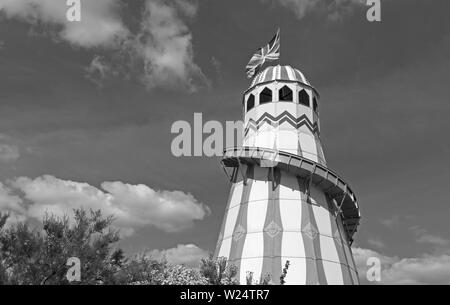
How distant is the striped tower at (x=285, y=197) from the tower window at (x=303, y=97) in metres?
0.10

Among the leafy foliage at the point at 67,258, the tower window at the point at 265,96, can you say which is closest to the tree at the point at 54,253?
the leafy foliage at the point at 67,258

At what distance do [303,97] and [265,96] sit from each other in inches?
148

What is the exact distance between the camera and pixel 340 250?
41.7 meters

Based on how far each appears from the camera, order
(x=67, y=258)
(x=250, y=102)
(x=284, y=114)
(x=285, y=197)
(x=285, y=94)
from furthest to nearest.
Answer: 1. (x=250, y=102)
2. (x=285, y=94)
3. (x=284, y=114)
4. (x=285, y=197)
5. (x=67, y=258)

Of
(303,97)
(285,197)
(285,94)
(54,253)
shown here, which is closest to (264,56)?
(285,94)

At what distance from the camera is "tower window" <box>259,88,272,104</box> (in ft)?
153

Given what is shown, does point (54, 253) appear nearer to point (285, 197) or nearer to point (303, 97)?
point (285, 197)

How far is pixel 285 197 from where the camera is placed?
136 ft

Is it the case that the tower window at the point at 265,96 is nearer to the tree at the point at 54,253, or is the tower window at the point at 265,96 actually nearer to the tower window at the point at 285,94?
the tower window at the point at 285,94

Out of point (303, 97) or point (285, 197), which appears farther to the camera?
point (303, 97)

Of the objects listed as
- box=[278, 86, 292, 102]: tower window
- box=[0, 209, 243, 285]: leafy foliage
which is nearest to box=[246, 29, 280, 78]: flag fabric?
box=[278, 86, 292, 102]: tower window

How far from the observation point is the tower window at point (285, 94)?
151ft

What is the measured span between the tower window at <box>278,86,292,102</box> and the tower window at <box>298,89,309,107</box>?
101 cm
